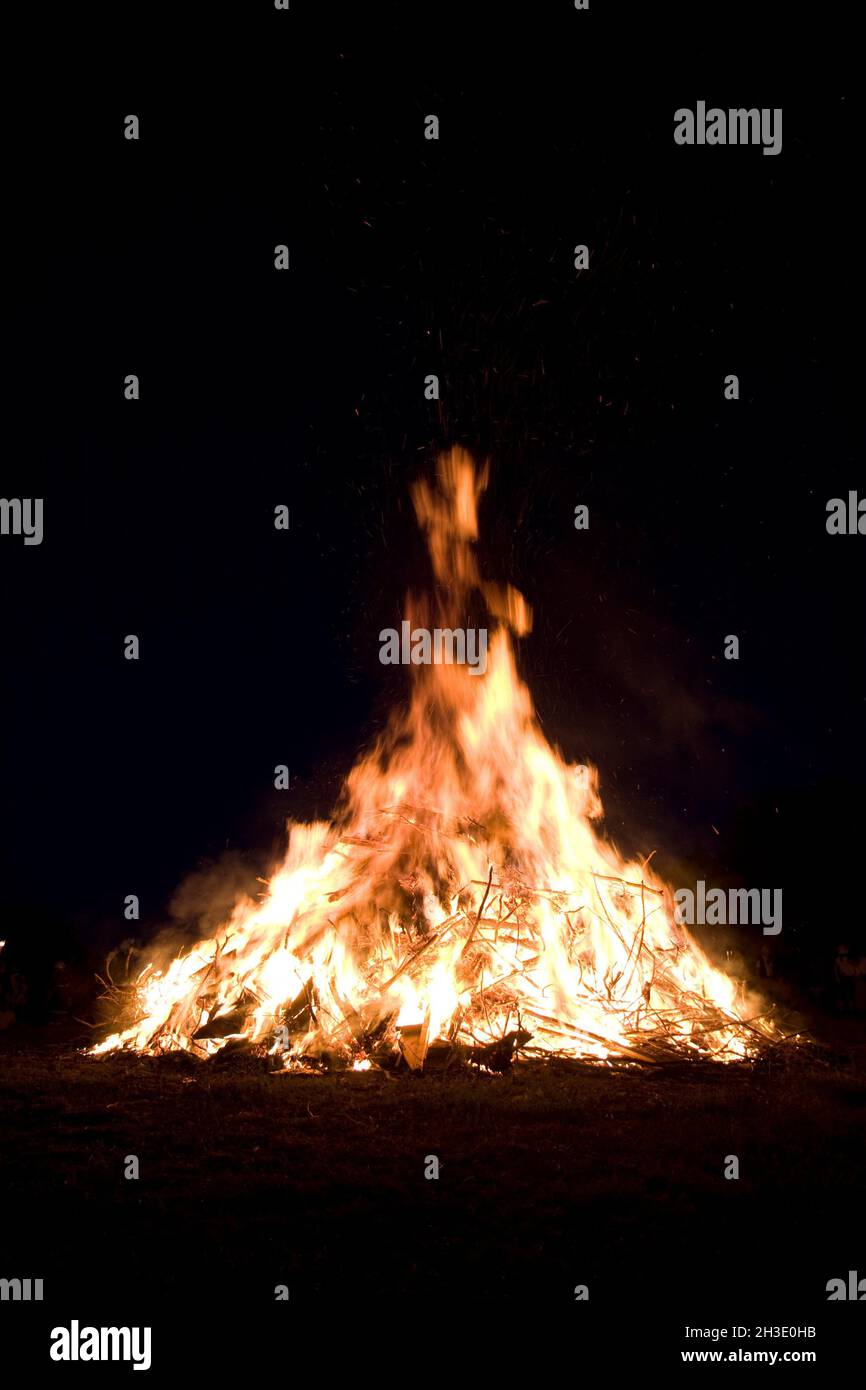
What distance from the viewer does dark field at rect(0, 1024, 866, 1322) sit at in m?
5.11

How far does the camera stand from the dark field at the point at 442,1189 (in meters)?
5.11

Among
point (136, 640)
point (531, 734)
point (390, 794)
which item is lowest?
Result: point (390, 794)

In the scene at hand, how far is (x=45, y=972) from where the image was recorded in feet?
55.8

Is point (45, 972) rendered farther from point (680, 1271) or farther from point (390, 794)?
point (680, 1271)

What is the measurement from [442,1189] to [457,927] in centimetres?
635

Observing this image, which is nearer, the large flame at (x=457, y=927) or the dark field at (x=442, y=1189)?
the dark field at (x=442, y=1189)

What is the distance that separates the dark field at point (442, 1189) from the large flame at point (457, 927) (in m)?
1.48

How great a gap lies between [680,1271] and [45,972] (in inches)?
572

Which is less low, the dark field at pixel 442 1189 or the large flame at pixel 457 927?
the large flame at pixel 457 927

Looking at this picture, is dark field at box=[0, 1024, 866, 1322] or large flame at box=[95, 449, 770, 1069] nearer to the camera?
dark field at box=[0, 1024, 866, 1322]

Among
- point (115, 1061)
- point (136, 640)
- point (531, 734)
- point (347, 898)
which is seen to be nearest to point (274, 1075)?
point (115, 1061)

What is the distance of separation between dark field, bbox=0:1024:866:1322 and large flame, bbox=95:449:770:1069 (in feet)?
4.87

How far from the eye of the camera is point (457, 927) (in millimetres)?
12812
